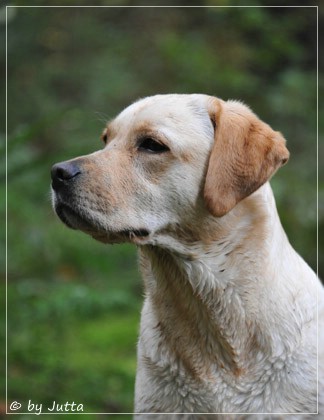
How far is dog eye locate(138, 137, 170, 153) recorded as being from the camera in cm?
414

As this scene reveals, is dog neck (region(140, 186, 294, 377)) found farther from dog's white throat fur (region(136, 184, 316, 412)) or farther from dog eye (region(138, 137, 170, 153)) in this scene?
dog eye (region(138, 137, 170, 153))

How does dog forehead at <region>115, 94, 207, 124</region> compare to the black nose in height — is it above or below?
above

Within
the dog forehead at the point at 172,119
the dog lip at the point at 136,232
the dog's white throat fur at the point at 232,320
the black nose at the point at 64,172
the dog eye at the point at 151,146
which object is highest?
the dog forehead at the point at 172,119

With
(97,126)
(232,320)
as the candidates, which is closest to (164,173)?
(232,320)

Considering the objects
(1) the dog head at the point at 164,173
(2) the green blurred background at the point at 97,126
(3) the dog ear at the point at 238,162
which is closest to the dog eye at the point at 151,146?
(1) the dog head at the point at 164,173

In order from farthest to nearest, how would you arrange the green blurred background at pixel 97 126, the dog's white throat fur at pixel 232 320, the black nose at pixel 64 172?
the green blurred background at pixel 97 126, the dog's white throat fur at pixel 232 320, the black nose at pixel 64 172

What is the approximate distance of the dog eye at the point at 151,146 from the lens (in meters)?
4.14

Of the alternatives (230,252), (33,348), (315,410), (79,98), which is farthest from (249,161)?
(79,98)

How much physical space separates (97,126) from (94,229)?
475 centimetres

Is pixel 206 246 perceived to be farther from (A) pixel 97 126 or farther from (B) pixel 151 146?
(A) pixel 97 126

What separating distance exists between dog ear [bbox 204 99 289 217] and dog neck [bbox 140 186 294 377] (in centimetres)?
17

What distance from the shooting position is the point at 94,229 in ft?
13.3

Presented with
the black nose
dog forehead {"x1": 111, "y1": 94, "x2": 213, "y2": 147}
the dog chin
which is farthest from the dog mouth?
dog forehead {"x1": 111, "y1": 94, "x2": 213, "y2": 147}

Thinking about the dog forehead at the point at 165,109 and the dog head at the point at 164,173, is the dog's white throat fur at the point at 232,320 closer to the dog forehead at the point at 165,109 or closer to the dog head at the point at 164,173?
the dog head at the point at 164,173
